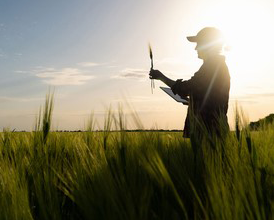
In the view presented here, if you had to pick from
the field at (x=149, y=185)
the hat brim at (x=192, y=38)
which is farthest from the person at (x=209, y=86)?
the field at (x=149, y=185)

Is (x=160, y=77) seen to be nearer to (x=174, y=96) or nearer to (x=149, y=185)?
(x=174, y=96)

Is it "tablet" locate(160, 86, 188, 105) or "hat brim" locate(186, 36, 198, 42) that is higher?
"hat brim" locate(186, 36, 198, 42)

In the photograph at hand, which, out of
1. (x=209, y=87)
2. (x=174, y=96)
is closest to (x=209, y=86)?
(x=209, y=87)

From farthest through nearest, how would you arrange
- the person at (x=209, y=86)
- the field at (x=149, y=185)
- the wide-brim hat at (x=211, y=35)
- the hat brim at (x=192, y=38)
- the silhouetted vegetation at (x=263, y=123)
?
the hat brim at (x=192, y=38)
the wide-brim hat at (x=211, y=35)
the person at (x=209, y=86)
the silhouetted vegetation at (x=263, y=123)
the field at (x=149, y=185)

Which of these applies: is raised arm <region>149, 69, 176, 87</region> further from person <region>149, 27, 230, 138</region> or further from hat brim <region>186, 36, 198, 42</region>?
hat brim <region>186, 36, 198, 42</region>

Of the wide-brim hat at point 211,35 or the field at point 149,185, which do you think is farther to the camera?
the wide-brim hat at point 211,35

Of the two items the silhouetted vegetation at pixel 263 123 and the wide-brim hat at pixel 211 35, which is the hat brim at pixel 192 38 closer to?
the wide-brim hat at pixel 211 35

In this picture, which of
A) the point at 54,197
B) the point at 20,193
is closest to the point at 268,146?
the point at 54,197

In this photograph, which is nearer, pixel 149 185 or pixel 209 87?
pixel 149 185

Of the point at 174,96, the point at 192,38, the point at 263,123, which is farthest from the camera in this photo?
the point at 192,38

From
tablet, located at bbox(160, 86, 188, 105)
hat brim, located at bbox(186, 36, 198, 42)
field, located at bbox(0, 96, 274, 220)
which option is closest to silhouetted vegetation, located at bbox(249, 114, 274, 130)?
field, located at bbox(0, 96, 274, 220)

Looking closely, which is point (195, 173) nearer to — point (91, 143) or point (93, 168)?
point (93, 168)

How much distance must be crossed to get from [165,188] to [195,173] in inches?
12.7

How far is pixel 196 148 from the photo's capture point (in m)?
1.29
